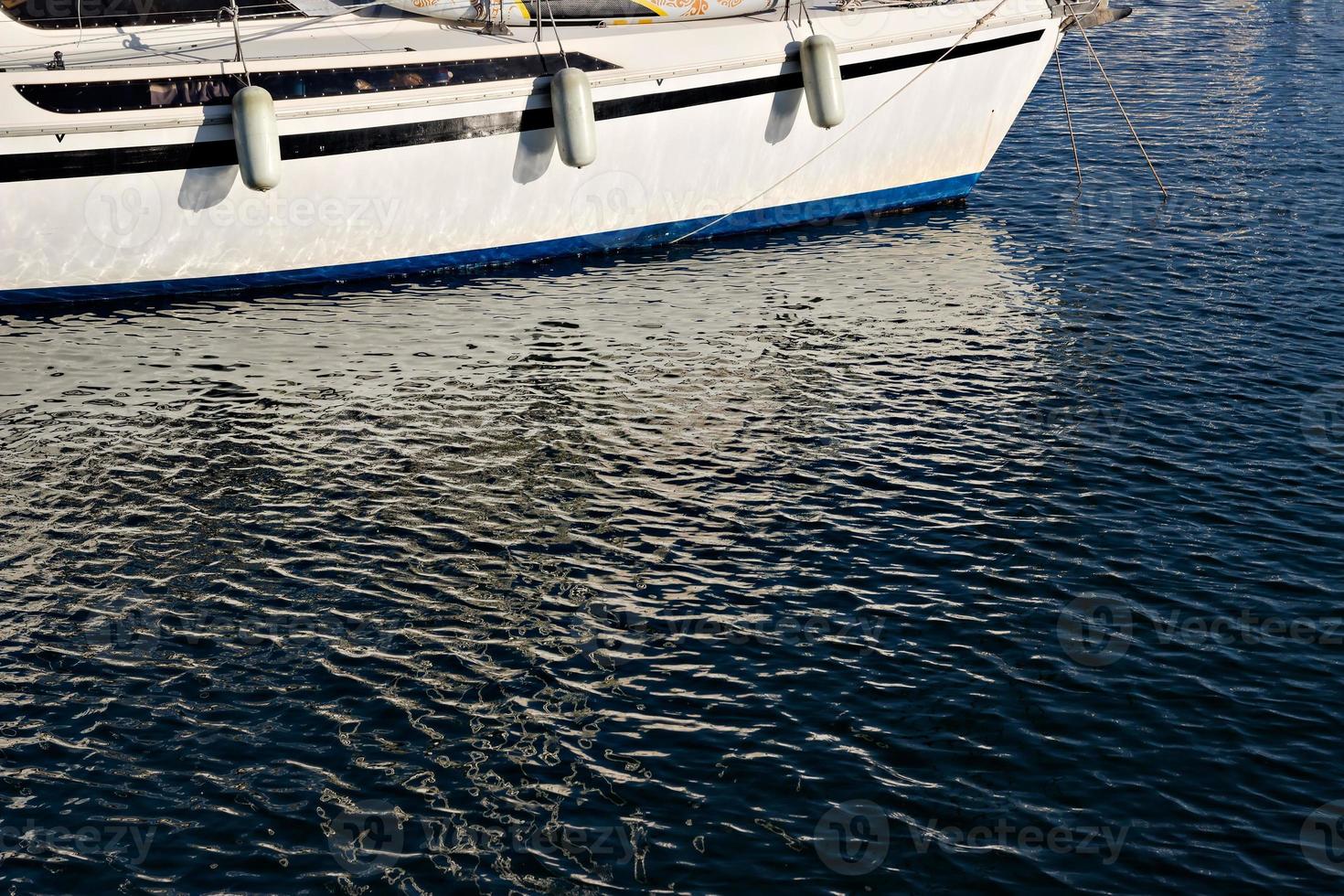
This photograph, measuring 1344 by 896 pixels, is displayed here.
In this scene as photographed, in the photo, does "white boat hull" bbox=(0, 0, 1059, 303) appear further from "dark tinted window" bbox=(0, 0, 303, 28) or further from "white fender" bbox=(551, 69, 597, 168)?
"dark tinted window" bbox=(0, 0, 303, 28)

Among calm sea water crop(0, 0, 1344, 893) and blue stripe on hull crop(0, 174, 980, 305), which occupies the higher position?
blue stripe on hull crop(0, 174, 980, 305)

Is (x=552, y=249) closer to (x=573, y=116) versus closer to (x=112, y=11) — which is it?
(x=573, y=116)

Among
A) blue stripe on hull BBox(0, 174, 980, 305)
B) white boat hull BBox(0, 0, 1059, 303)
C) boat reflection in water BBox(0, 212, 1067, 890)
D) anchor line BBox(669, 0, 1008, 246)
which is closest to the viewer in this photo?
boat reflection in water BBox(0, 212, 1067, 890)

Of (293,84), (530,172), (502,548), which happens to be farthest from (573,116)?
(502,548)

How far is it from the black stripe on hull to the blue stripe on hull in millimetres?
1807

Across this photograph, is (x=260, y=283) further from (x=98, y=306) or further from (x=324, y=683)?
(x=324, y=683)

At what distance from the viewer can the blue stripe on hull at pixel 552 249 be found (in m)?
20.2

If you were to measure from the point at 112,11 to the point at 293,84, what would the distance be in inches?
127

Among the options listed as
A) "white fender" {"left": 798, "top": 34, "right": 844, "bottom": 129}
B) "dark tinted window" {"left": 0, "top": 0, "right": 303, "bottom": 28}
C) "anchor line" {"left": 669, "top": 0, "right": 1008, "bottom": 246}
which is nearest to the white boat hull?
"anchor line" {"left": 669, "top": 0, "right": 1008, "bottom": 246}

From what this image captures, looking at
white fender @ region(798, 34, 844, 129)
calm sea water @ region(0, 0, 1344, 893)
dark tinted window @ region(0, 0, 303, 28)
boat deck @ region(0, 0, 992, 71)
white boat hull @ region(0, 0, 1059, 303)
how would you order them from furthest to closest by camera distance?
white fender @ region(798, 34, 844, 129) → dark tinted window @ region(0, 0, 303, 28) → boat deck @ region(0, 0, 992, 71) → white boat hull @ region(0, 0, 1059, 303) → calm sea water @ region(0, 0, 1344, 893)

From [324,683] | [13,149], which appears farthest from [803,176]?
[324,683]

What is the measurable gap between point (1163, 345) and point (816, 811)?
10641 millimetres

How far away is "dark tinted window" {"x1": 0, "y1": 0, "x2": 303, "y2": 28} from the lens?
2008cm

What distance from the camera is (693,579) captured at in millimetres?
13117
